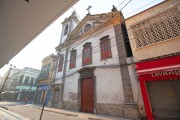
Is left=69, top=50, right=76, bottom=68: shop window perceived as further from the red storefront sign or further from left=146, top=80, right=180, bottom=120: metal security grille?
left=146, top=80, right=180, bottom=120: metal security grille

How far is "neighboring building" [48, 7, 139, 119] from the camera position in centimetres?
759

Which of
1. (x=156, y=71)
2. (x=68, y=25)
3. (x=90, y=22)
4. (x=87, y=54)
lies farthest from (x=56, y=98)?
(x=68, y=25)

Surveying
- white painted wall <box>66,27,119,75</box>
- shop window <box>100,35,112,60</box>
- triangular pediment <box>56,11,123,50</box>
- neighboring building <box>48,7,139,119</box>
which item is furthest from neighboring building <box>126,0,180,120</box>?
triangular pediment <box>56,11,123,50</box>

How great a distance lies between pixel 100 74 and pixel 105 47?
9.32ft

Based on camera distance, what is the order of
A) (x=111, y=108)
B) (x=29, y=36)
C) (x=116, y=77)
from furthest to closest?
1. (x=116, y=77)
2. (x=111, y=108)
3. (x=29, y=36)

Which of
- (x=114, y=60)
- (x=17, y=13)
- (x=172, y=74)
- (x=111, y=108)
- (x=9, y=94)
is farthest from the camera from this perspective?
(x=9, y=94)

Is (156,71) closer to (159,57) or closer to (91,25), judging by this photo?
(159,57)

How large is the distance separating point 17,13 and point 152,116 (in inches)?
294

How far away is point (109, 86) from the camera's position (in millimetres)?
8406

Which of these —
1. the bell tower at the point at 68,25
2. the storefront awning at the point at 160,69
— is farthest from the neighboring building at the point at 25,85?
the storefront awning at the point at 160,69

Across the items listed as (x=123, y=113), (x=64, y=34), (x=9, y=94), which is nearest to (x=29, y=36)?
(x=123, y=113)

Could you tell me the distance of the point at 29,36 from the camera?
7.62ft

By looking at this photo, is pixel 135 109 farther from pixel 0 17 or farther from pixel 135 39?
pixel 0 17

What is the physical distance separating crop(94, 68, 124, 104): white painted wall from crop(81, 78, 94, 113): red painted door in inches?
35.0
